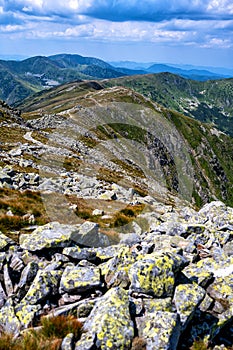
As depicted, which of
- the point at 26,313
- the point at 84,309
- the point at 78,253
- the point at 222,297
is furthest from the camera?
the point at 78,253

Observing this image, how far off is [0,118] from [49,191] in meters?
63.2

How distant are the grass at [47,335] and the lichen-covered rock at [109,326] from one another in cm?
45

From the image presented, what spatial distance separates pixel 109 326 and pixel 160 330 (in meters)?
1.65

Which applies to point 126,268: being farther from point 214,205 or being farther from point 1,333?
point 214,205

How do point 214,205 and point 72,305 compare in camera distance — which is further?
point 214,205

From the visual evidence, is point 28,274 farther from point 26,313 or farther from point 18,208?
point 18,208

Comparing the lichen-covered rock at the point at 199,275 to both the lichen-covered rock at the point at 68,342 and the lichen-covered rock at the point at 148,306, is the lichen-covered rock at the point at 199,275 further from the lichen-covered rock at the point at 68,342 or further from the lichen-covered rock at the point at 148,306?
the lichen-covered rock at the point at 68,342

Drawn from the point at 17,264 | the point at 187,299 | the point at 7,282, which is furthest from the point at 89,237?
the point at 187,299

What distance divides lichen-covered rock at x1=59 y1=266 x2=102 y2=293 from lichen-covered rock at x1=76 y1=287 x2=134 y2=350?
110cm

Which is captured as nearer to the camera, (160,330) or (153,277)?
(160,330)

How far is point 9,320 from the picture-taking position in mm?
9422

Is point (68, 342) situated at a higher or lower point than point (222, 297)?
higher

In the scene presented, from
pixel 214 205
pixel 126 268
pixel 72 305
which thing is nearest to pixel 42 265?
pixel 72 305

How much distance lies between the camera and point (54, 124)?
383ft
